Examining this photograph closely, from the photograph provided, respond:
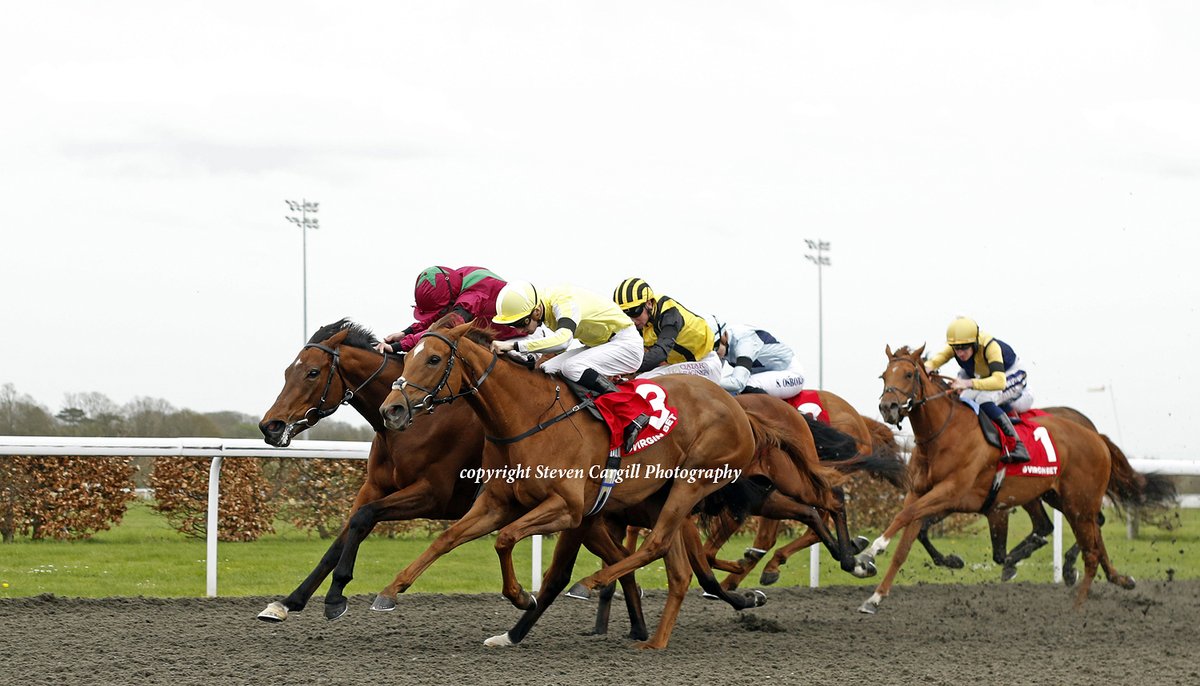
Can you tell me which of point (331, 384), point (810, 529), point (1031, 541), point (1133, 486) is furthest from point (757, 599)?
point (1133, 486)

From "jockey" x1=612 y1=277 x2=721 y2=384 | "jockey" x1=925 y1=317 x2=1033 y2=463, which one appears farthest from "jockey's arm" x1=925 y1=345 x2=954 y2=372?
"jockey" x1=612 y1=277 x2=721 y2=384

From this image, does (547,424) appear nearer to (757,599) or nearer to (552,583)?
(552,583)

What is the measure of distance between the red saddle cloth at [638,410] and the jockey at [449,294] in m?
0.79

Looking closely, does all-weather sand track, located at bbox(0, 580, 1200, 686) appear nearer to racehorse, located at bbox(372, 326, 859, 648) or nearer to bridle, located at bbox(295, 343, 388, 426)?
racehorse, located at bbox(372, 326, 859, 648)

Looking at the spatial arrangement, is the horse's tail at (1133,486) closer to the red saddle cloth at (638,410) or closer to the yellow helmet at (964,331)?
the yellow helmet at (964,331)

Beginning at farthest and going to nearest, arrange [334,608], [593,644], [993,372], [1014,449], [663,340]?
[993,372] < [1014,449] < [663,340] < [593,644] < [334,608]

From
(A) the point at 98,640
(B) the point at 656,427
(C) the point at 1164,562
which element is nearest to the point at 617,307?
(B) the point at 656,427

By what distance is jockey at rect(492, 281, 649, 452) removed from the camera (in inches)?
204

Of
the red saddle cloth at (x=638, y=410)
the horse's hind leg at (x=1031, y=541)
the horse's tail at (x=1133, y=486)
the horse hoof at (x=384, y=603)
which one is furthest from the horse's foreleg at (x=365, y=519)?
the horse's tail at (x=1133, y=486)

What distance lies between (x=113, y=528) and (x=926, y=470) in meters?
4.81

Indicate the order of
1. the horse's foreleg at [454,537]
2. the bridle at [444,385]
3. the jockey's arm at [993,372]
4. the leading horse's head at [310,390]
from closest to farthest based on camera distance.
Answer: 1. the horse's foreleg at [454,537]
2. the bridle at [444,385]
3. the leading horse's head at [310,390]
4. the jockey's arm at [993,372]

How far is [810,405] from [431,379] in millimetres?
3331

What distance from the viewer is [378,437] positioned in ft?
17.9

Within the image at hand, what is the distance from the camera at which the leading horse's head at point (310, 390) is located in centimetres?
516
